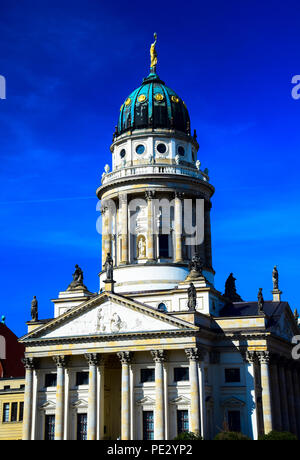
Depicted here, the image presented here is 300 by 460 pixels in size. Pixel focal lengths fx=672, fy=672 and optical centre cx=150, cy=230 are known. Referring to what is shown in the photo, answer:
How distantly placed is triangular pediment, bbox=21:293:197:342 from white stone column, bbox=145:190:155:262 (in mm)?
10892

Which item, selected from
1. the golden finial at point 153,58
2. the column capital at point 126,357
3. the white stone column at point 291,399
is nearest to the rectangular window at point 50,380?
the column capital at point 126,357

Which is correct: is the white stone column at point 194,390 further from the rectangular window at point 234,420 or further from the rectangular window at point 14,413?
the rectangular window at point 14,413

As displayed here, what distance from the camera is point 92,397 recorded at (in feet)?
210

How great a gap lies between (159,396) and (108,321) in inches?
348

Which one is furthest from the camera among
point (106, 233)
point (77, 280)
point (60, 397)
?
point (106, 233)

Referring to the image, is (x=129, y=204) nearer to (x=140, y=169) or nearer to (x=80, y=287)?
(x=140, y=169)

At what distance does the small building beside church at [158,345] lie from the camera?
63.3 meters

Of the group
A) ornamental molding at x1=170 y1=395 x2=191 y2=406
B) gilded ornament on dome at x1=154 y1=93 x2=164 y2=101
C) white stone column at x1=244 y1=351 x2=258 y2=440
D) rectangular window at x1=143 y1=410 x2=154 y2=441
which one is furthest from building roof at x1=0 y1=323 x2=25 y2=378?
gilded ornament on dome at x1=154 y1=93 x2=164 y2=101

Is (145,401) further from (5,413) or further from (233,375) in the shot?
(5,413)

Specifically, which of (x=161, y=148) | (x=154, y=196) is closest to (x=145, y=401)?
(x=154, y=196)

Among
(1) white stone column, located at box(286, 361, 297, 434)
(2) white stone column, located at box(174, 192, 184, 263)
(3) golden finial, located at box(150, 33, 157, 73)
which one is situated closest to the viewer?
(1) white stone column, located at box(286, 361, 297, 434)

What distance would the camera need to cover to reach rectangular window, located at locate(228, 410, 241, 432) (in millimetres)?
65125

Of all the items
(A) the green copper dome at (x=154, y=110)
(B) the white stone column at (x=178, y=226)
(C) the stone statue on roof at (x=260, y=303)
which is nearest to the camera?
(C) the stone statue on roof at (x=260, y=303)

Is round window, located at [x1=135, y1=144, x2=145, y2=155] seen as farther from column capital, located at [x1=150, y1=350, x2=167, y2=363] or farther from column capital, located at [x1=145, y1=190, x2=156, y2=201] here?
column capital, located at [x1=150, y1=350, x2=167, y2=363]
